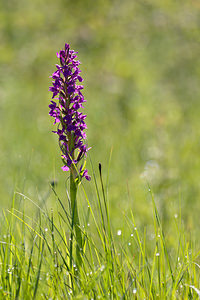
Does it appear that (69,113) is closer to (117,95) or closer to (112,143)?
(112,143)

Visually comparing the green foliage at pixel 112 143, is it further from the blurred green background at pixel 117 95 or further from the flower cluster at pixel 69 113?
the flower cluster at pixel 69 113

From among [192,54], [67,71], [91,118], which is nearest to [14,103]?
[91,118]

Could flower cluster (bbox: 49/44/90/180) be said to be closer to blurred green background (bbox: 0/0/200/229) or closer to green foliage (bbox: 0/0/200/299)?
green foliage (bbox: 0/0/200/299)

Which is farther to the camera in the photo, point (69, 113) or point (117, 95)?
point (117, 95)

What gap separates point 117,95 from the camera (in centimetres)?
958

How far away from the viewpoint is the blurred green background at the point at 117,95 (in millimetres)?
5812

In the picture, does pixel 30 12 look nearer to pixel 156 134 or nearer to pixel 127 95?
pixel 127 95

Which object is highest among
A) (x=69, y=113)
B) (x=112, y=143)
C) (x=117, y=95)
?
(x=117, y=95)

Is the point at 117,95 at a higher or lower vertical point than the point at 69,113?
higher

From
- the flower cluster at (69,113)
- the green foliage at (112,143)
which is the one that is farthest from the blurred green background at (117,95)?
the flower cluster at (69,113)

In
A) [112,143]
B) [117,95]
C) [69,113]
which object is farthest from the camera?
[117,95]

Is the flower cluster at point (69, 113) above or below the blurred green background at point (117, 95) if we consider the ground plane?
below

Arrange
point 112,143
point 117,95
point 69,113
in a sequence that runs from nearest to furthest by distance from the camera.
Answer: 1. point 69,113
2. point 112,143
3. point 117,95

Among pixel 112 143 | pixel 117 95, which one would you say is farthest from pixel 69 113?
pixel 117 95
